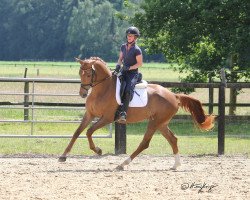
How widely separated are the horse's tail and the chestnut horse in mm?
18

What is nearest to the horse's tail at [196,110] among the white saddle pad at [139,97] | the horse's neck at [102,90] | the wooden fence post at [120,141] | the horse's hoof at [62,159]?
the white saddle pad at [139,97]

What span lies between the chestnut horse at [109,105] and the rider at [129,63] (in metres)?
0.17

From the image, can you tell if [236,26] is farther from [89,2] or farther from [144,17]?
[89,2]

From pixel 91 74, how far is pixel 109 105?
62 cm

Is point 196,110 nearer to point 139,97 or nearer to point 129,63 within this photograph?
point 139,97

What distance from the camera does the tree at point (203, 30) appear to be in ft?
78.6

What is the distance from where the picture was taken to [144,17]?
83.7ft

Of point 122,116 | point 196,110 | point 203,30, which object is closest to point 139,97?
point 122,116

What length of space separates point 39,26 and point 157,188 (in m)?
111

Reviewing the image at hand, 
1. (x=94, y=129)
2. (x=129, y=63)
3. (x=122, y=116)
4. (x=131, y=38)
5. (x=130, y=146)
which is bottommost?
(x=130, y=146)

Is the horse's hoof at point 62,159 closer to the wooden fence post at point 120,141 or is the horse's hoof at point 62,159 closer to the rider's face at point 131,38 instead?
the rider's face at point 131,38

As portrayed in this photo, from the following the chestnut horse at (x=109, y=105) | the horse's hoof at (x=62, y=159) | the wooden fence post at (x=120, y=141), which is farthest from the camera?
the wooden fence post at (x=120, y=141)

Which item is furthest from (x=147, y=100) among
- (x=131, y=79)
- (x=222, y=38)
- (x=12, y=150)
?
(x=222, y=38)

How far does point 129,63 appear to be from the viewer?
12219 millimetres
